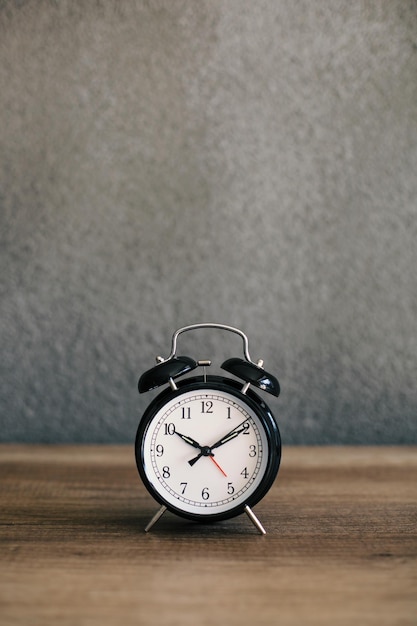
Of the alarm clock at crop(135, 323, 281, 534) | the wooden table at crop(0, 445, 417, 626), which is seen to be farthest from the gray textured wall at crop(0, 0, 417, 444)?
the alarm clock at crop(135, 323, 281, 534)

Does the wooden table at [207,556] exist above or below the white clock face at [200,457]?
below

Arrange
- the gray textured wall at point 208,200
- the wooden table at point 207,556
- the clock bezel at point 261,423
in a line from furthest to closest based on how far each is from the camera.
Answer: the gray textured wall at point 208,200
the clock bezel at point 261,423
the wooden table at point 207,556

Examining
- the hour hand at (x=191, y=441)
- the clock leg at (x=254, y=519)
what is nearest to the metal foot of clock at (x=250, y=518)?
the clock leg at (x=254, y=519)

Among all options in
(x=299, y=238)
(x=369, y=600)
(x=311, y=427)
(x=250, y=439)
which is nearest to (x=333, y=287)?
(x=299, y=238)

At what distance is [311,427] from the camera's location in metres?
2.09

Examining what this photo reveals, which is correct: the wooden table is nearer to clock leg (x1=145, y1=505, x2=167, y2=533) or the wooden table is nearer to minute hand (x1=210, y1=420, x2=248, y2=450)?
clock leg (x1=145, y1=505, x2=167, y2=533)

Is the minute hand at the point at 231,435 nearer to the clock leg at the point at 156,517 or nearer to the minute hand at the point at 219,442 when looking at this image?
the minute hand at the point at 219,442

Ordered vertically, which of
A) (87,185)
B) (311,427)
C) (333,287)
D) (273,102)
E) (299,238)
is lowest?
(311,427)

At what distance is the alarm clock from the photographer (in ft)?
3.92

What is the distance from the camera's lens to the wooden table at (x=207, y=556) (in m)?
0.89

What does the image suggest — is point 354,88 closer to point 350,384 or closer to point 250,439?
point 350,384

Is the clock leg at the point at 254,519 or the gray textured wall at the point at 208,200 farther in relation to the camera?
the gray textured wall at the point at 208,200

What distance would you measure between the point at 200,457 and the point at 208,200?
3.44 ft

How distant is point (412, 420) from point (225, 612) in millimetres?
1344
